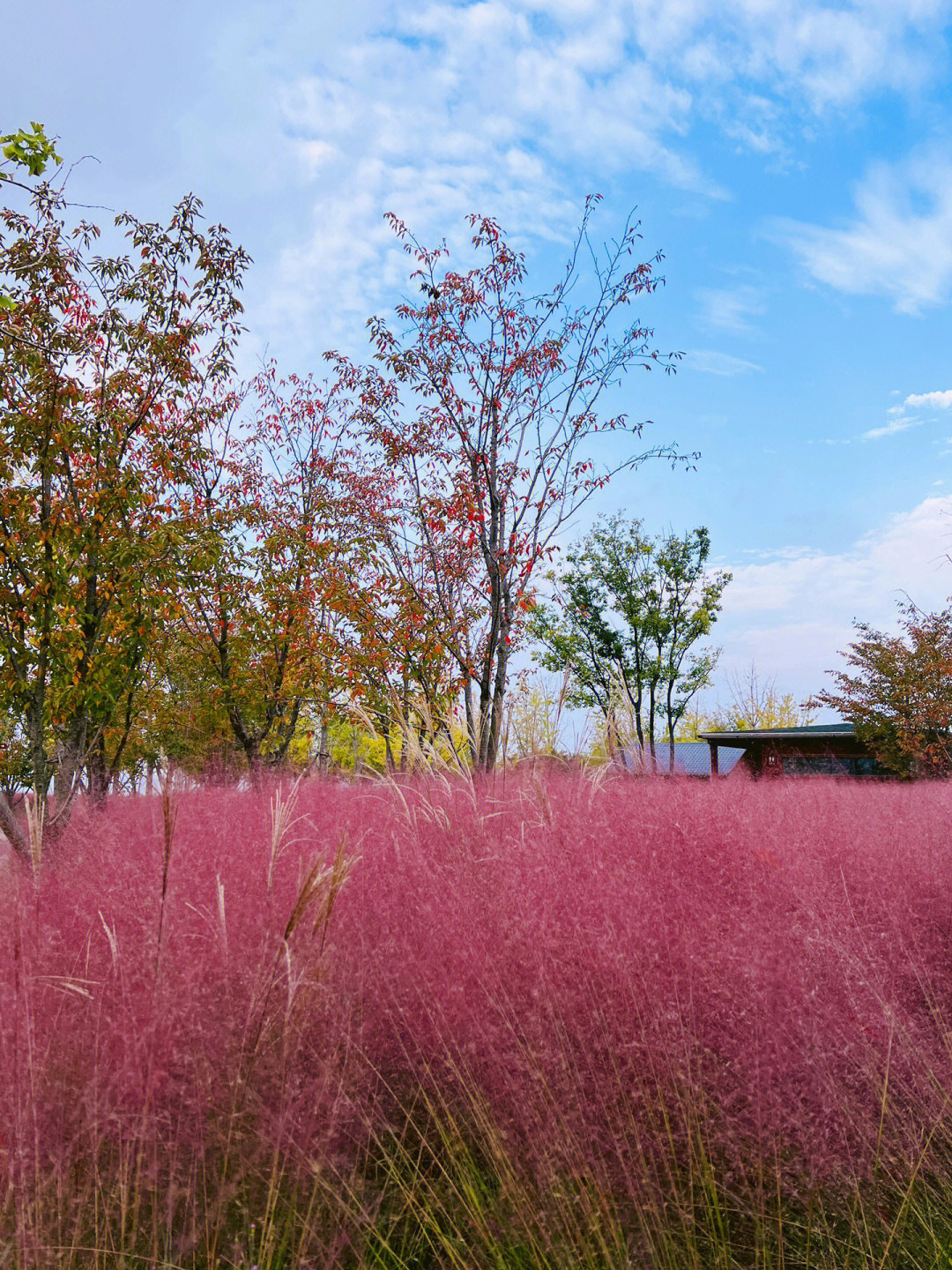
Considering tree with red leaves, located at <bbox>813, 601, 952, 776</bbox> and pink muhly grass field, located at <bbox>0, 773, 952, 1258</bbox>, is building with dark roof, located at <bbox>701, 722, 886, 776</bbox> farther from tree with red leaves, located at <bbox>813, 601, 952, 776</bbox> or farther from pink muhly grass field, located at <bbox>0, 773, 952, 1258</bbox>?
pink muhly grass field, located at <bbox>0, 773, 952, 1258</bbox>

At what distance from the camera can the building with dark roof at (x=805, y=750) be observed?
17391mm

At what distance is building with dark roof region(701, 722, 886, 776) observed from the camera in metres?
17.4

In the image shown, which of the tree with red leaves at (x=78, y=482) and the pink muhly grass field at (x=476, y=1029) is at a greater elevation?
the tree with red leaves at (x=78, y=482)

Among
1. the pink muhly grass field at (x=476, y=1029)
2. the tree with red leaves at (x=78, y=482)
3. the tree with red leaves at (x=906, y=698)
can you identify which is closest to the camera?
the pink muhly grass field at (x=476, y=1029)

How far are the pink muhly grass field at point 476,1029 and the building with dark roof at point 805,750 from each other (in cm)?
1531

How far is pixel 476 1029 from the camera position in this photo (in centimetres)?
208

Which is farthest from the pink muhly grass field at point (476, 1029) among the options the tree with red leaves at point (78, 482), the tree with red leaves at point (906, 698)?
the tree with red leaves at point (906, 698)

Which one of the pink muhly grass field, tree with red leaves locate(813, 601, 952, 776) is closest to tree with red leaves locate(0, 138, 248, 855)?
the pink muhly grass field

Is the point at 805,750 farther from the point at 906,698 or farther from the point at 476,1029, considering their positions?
the point at 476,1029

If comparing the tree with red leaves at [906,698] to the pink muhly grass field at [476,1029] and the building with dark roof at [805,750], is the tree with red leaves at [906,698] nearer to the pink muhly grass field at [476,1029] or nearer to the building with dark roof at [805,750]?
the building with dark roof at [805,750]

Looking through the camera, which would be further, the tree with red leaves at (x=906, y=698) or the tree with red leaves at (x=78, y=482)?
the tree with red leaves at (x=906, y=698)

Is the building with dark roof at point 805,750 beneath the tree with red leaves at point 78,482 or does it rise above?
beneath

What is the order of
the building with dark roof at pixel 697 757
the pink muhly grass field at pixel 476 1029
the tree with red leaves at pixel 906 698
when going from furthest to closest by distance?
the building with dark roof at pixel 697 757 < the tree with red leaves at pixel 906 698 < the pink muhly grass field at pixel 476 1029

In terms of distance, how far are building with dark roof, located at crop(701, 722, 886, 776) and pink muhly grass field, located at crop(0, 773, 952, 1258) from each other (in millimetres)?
15312
